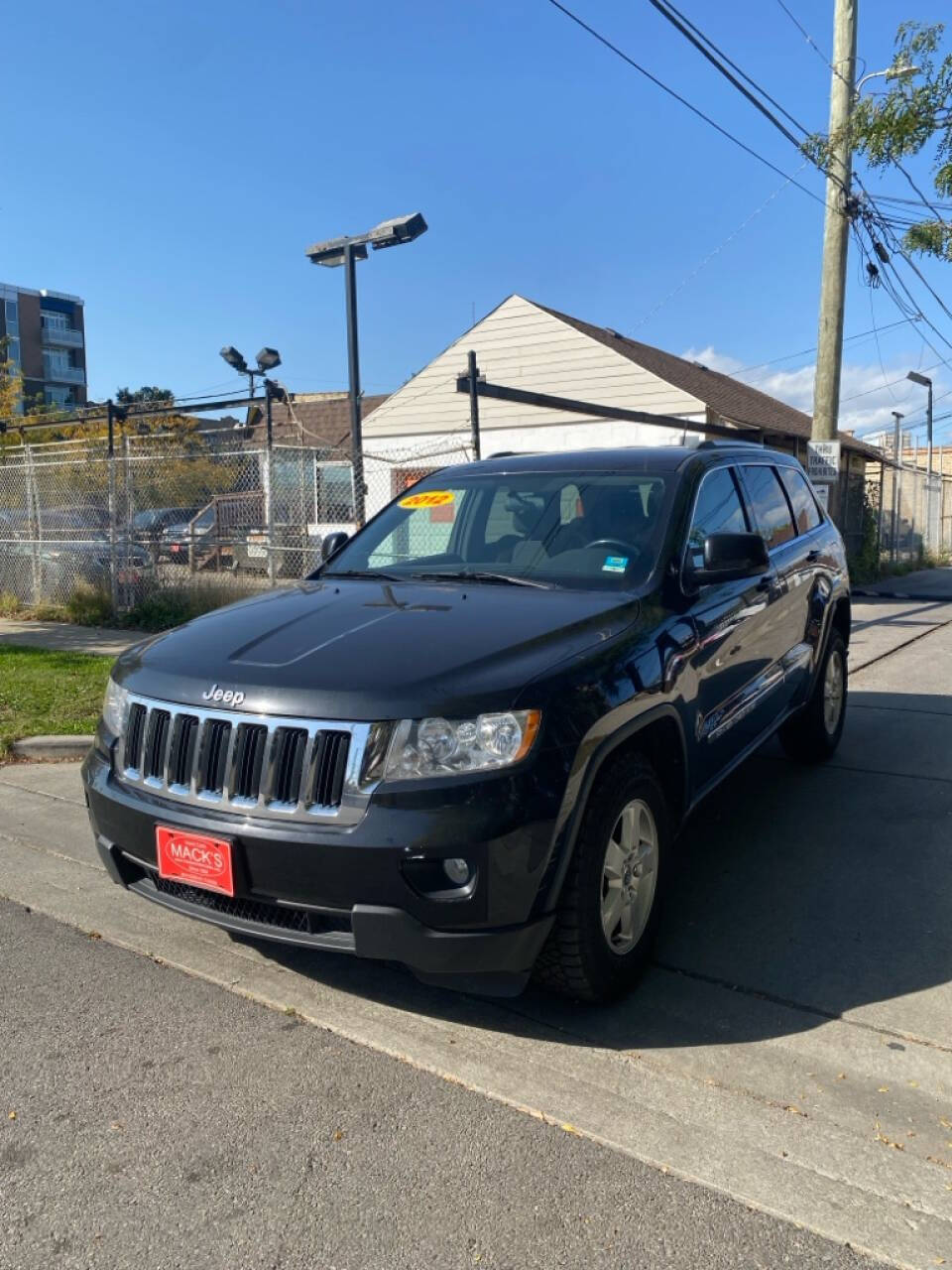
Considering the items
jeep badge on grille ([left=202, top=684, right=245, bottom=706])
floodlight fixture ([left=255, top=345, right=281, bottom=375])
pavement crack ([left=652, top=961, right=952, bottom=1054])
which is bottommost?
pavement crack ([left=652, top=961, right=952, bottom=1054])

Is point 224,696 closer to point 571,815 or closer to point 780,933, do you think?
point 571,815

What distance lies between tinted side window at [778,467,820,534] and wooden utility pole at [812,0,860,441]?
22.9ft

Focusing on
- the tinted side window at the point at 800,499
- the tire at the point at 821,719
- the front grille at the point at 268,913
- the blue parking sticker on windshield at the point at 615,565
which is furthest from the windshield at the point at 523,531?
the tire at the point at 821,719

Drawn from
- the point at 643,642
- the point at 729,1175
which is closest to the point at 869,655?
the point at 643,642

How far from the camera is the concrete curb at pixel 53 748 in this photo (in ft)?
21.0

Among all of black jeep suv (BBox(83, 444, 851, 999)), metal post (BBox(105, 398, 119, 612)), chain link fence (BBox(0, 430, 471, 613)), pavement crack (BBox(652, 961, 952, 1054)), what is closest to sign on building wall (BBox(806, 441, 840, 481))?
chain link fence (BBox(0, 430, 471, 613))

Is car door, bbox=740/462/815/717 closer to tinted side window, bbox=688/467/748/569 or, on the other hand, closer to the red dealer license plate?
tinted side window, bbox=688/467/748/569

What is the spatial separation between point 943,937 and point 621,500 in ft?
6.84

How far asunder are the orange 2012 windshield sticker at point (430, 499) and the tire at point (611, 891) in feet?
6.44

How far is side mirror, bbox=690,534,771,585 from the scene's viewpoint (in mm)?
3846

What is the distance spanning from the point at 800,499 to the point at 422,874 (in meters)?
4.17

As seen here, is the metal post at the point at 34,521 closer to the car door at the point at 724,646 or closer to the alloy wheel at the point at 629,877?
the car door at the point at 724,646

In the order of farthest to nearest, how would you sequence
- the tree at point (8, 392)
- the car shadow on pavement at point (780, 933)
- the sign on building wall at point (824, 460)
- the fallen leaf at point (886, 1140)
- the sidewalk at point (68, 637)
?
1. the tree at point (8, 392)
2. the sign on building wall at point (824, 460)
3. the sidewalk at point (68, 637)
4. the car shadow on pavement at point (780, 933)
5. the fallen leaf at point (886, 1140)

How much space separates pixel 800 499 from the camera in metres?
6.05
